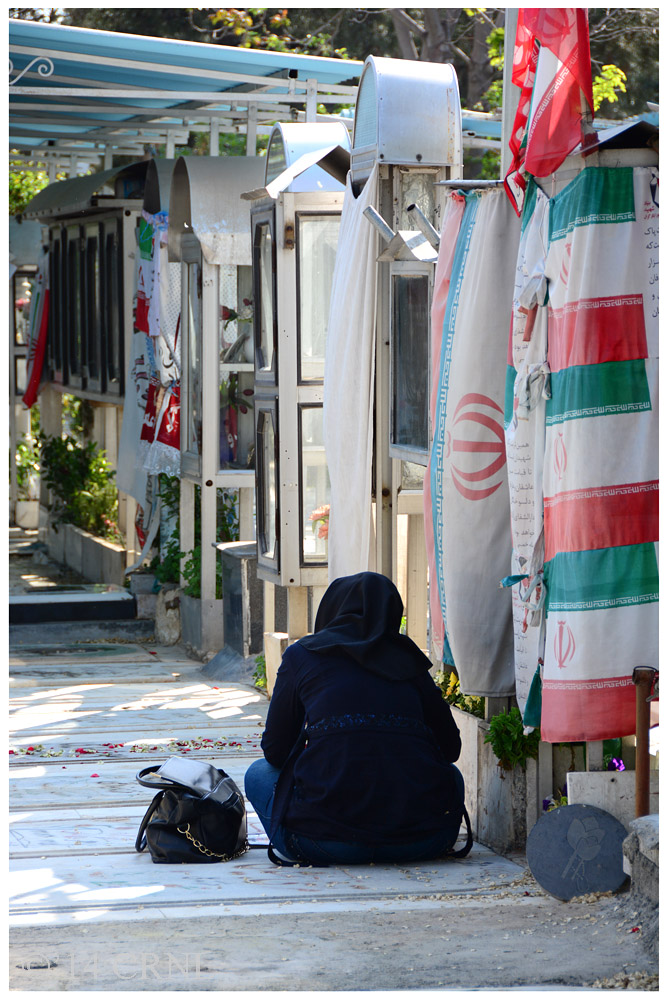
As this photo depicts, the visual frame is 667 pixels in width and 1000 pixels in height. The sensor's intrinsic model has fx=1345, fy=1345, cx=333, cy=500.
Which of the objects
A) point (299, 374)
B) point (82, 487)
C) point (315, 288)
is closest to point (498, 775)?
point (299, 374)

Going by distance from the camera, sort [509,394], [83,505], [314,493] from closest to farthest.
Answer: [509,394] → [314,493] → [83,505]

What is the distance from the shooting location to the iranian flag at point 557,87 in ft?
14.4


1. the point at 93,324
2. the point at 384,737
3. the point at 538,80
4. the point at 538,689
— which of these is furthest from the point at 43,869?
the point at 93,324

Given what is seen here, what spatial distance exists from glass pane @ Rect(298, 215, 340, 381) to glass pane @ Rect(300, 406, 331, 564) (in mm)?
300

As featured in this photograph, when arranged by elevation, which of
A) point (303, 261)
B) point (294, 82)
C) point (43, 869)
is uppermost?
point (294, 82)

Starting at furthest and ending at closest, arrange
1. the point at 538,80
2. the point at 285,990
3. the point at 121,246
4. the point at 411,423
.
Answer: the point at 121,246, the point at 411,423, the point at 538,80, the point at 285,990

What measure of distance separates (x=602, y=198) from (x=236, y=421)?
5429 millimetres

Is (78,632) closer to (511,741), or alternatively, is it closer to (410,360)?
(410,360)

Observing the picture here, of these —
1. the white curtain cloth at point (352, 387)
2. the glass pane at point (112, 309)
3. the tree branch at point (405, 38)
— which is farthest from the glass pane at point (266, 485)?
the tree branch at point (405, 38)

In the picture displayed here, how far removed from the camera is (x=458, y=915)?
4.11 meters

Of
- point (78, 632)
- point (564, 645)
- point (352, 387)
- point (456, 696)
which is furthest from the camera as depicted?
point (78, 632)

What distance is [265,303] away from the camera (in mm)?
7961

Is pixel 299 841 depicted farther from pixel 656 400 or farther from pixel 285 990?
pixel 656 400

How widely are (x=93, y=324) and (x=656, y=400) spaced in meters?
9.84
